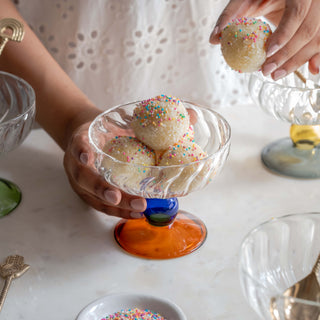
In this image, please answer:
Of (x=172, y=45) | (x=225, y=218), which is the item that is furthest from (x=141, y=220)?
(x=172, y=45)

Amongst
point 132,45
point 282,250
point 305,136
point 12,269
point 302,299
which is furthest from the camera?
point 132,45

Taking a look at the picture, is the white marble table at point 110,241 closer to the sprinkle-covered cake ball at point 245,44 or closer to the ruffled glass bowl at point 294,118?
the ruffled glass bowl at point 294,118

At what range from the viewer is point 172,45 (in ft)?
4.00

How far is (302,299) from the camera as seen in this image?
0.52 m

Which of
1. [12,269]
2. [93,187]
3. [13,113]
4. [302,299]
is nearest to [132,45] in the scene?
[13,113]

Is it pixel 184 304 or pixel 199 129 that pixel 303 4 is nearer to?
pixel 199 129

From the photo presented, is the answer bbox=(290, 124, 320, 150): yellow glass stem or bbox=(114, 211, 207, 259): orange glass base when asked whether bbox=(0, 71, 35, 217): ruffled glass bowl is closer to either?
bbox=(114, 211, 207, 259): orange glass base

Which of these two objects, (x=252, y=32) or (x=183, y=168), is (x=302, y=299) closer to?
(x=183, y=168)

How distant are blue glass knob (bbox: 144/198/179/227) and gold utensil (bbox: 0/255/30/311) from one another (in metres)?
0.19

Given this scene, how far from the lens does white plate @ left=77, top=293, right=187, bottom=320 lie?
2.13 feet

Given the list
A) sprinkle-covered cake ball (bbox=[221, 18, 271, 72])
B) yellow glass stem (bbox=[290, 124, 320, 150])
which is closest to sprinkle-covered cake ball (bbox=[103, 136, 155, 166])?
sprinkle-covered cake ball (bbox=[221, 18, 271, 72])

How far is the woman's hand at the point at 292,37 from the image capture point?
32.1 inches

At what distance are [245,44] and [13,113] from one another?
40cm

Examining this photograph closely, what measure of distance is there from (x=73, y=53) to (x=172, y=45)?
224 millimetres
